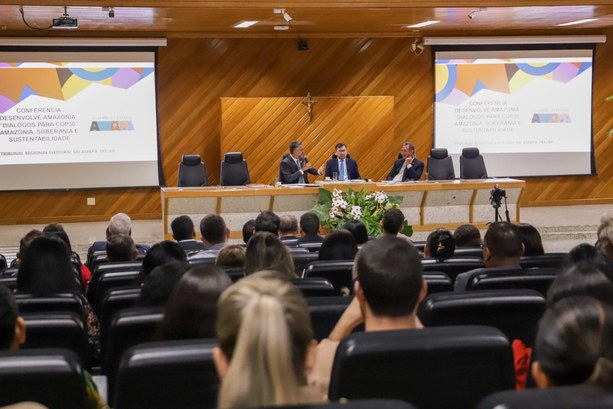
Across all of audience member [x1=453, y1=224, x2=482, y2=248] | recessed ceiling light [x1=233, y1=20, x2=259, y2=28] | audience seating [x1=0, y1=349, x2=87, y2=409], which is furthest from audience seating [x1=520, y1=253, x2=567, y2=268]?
recessed ceiling light [x1=233, y1=20, x2=259, y2=28]

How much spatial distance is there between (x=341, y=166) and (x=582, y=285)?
29.2ft

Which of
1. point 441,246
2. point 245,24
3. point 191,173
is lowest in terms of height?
point 441,246

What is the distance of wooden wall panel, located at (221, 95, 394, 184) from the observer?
1261cm

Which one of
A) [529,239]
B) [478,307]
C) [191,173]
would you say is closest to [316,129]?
[191,173]

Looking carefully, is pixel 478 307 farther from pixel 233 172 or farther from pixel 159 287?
pixel 233 172

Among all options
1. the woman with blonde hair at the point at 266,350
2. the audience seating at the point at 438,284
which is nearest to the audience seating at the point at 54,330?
the woman with blonde hair at the point at 266,350

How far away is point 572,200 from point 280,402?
13302 mm

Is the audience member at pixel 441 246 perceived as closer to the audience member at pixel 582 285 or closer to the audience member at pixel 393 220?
the audience member at pixel 393 220

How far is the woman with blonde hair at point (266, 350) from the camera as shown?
136 centimetres

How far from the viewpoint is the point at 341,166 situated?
11164mm

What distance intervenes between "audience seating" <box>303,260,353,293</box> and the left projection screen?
28.6 ft

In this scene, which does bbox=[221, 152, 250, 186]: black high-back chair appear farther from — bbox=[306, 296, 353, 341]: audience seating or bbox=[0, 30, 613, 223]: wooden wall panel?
bbox=[306, 296, 353, 341]: audience seating

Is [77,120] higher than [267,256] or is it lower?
higher

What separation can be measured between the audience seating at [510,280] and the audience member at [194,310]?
138 centimetres
